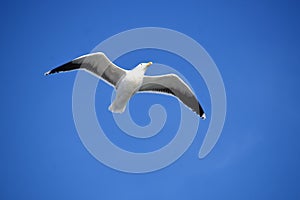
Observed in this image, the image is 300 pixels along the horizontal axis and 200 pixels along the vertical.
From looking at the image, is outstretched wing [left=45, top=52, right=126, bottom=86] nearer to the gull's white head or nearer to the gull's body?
the gull's body

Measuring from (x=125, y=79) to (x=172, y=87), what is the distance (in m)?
1.12

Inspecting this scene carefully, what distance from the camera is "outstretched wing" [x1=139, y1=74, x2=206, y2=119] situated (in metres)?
11.6

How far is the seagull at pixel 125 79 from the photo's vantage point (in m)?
11.1

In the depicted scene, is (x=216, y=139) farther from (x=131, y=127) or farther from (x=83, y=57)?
(x=83, y=57)

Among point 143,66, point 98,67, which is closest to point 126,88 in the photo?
point 143,66

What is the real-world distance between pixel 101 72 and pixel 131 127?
1.32 m

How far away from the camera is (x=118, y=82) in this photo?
11.5 metres

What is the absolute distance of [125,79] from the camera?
11.3m

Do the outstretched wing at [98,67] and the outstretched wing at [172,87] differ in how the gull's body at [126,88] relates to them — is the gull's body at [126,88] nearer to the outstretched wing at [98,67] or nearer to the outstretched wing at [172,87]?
the outstretched wing at [98,67]

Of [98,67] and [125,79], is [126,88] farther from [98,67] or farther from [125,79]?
[98,67]

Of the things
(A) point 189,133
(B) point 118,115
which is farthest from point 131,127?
(A) point 189,133

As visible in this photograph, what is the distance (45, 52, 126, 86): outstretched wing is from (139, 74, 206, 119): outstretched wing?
633mm

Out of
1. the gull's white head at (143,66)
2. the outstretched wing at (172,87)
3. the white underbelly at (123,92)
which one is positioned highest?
the outstretched wing at (172,87)

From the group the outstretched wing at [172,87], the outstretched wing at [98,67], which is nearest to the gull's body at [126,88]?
the outstretched wing at [98,67]
